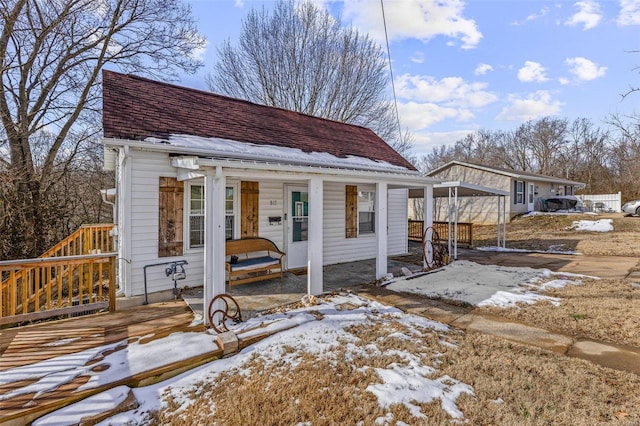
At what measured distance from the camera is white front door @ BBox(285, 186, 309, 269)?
7.62 metres

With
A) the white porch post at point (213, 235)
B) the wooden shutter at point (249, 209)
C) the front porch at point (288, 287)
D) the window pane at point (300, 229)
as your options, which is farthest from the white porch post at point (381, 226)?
the white porch post at point (213, 235)

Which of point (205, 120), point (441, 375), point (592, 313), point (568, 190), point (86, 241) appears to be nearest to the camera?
point (441, 375)

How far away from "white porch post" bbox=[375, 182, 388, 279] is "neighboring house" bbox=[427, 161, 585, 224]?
518 inches

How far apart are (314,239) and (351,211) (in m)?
3.51

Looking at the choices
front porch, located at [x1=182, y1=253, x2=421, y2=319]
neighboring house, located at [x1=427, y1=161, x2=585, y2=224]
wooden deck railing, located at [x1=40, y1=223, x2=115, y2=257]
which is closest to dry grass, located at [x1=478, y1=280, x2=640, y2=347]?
front porch, located at [x1=182, y1=253, x2=421, y2=319]

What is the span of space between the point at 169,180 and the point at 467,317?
5.82m

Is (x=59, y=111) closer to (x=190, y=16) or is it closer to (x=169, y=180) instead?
(x=190, y=16)

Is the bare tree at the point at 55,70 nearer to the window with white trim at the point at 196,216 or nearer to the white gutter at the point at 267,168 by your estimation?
the window with white trim at the point at 196,216

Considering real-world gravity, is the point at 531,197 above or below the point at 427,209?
above

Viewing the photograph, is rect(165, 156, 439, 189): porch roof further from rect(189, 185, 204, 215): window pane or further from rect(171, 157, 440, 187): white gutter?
rect(189, 185, 204, 215): window pane

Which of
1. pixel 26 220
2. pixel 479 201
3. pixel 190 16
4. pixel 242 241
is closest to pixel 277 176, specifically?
A: pixel 242 241

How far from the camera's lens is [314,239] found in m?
5.77

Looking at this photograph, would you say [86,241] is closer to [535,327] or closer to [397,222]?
[397,222]

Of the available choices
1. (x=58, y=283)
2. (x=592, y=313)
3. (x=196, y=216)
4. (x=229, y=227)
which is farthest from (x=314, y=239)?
(x=592, y=313)
